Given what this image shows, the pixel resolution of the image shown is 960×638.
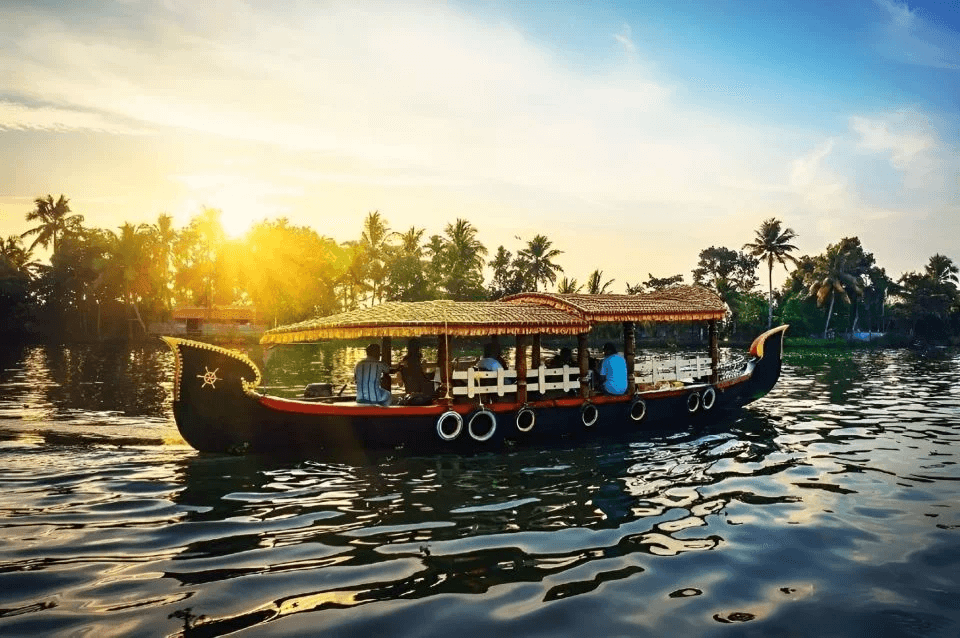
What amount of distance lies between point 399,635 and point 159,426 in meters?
10.1

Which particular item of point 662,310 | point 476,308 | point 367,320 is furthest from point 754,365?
point 367,320

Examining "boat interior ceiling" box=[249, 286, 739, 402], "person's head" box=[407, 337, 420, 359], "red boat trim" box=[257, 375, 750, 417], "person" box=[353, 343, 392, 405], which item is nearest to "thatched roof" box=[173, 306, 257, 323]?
"boat interior ceiling" box=[249, 286, 739, 402]

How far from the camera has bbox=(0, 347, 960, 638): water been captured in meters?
4.84

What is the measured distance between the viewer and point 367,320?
9.89 m

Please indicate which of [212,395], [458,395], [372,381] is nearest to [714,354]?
[458,395]

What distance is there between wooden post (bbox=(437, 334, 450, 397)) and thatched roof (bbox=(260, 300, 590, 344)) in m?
0.26

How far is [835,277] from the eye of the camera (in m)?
52.1

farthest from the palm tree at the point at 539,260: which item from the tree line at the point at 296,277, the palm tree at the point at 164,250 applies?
the palm tree at the point at 164,250

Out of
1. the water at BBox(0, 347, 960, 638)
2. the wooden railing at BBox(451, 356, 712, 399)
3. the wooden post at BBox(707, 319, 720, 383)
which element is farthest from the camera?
the wooden post at BBox(707, 319, 720, 383)

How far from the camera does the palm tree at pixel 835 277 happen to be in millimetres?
51812

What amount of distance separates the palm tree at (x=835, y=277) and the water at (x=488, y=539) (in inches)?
1790

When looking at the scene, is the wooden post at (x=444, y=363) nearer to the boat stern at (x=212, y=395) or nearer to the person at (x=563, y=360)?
the person at (x=563, y=360)

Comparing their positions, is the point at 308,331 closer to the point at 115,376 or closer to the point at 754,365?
the point at 754,365

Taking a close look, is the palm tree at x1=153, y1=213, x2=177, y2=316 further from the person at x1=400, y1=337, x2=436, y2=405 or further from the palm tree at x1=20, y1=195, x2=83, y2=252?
the person at x1=400, y1=337, x2=436, y2=405
